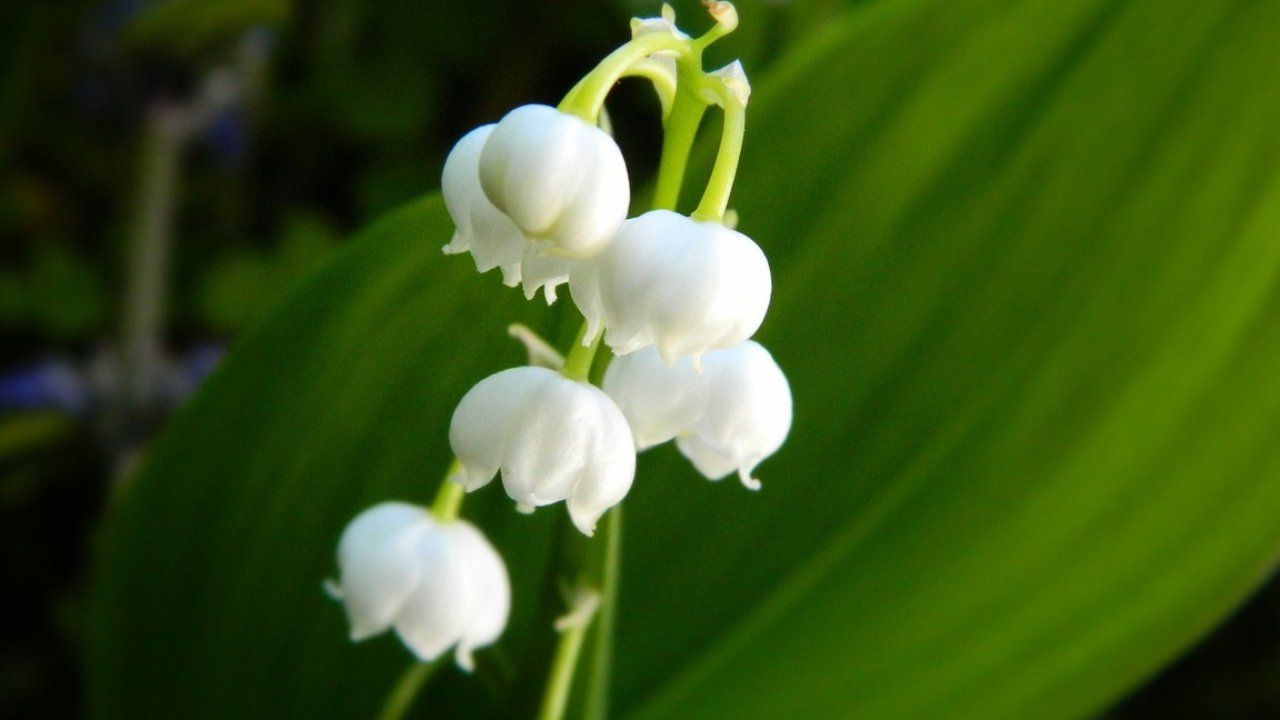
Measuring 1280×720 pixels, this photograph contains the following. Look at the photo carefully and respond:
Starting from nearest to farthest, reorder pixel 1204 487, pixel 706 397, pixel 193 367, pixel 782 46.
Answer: pixel 706 397
pixel 1204 487
pixel 782 46
pixel 193 367

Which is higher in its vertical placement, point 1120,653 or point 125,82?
point 1120,653

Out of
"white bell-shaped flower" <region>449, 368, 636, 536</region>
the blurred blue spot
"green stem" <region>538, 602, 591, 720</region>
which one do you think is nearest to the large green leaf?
"green stem" <region>538, 602, 591, 720</region>

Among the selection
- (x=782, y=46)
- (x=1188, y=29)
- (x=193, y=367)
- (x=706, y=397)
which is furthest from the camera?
(x=193, y=367)

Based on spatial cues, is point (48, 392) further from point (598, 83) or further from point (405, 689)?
point (598, 83)

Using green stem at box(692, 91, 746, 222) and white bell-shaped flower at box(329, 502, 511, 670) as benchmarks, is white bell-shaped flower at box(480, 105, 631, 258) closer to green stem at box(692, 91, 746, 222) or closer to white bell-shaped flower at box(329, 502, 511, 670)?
green stem at box(692, 91, 746, 222)

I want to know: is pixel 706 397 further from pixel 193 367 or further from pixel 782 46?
pixel 193 367

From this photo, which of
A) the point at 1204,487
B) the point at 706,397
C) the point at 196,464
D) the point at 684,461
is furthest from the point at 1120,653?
the point at 196,464

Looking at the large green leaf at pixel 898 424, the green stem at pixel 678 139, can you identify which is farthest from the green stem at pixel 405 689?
the green stem at pixel 678 139

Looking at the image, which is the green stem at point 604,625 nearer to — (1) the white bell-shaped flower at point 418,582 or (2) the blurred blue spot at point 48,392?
(1) the white bell-shaped flower at point 418,582
